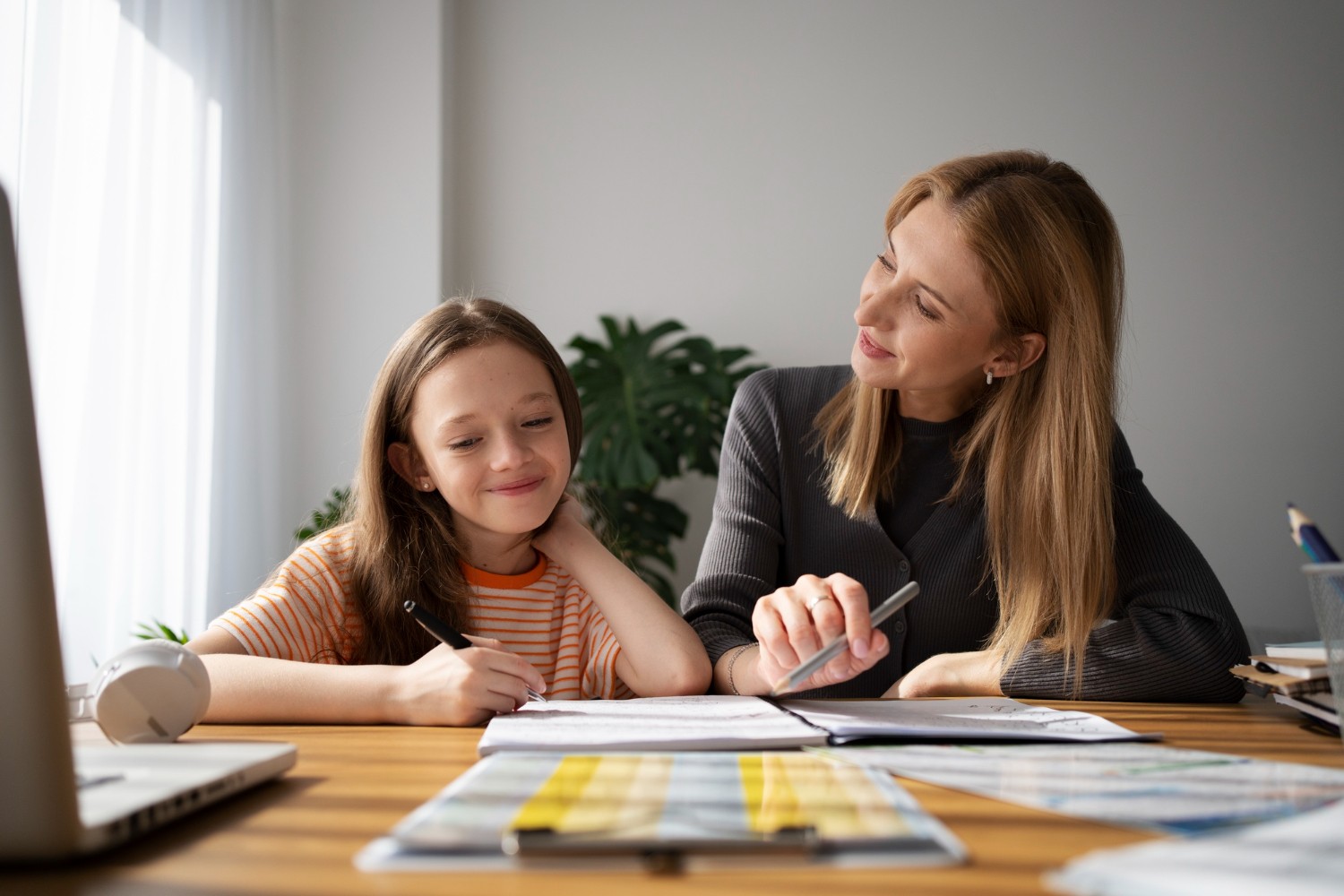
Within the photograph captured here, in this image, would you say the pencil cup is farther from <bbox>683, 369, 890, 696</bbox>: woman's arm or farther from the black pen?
the black pen

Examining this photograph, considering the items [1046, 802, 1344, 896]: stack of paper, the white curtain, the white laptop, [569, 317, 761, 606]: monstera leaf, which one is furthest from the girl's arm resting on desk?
[569, 317, 761, 606]: monstera leaf

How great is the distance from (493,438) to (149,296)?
177 cm

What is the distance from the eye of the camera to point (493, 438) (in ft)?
4.29

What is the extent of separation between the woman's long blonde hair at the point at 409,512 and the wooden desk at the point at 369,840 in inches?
20.5

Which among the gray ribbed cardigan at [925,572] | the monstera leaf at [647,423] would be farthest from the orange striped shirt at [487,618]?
the monstera leaf at [647,423]

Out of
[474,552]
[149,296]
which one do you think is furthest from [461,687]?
[149,296]

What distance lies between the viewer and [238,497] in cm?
310

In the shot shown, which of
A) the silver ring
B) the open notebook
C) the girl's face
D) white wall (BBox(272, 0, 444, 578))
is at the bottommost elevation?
the open notebook

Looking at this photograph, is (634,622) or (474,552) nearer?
(634,622)

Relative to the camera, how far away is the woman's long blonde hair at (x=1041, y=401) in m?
1.29

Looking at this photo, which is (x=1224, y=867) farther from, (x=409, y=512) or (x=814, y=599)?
(x=409, y=512)

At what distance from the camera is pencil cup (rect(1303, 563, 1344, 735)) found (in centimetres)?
68

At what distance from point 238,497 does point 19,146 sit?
1271 millimetres

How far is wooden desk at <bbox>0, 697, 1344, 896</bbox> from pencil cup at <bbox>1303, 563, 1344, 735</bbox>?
0.06 meters
